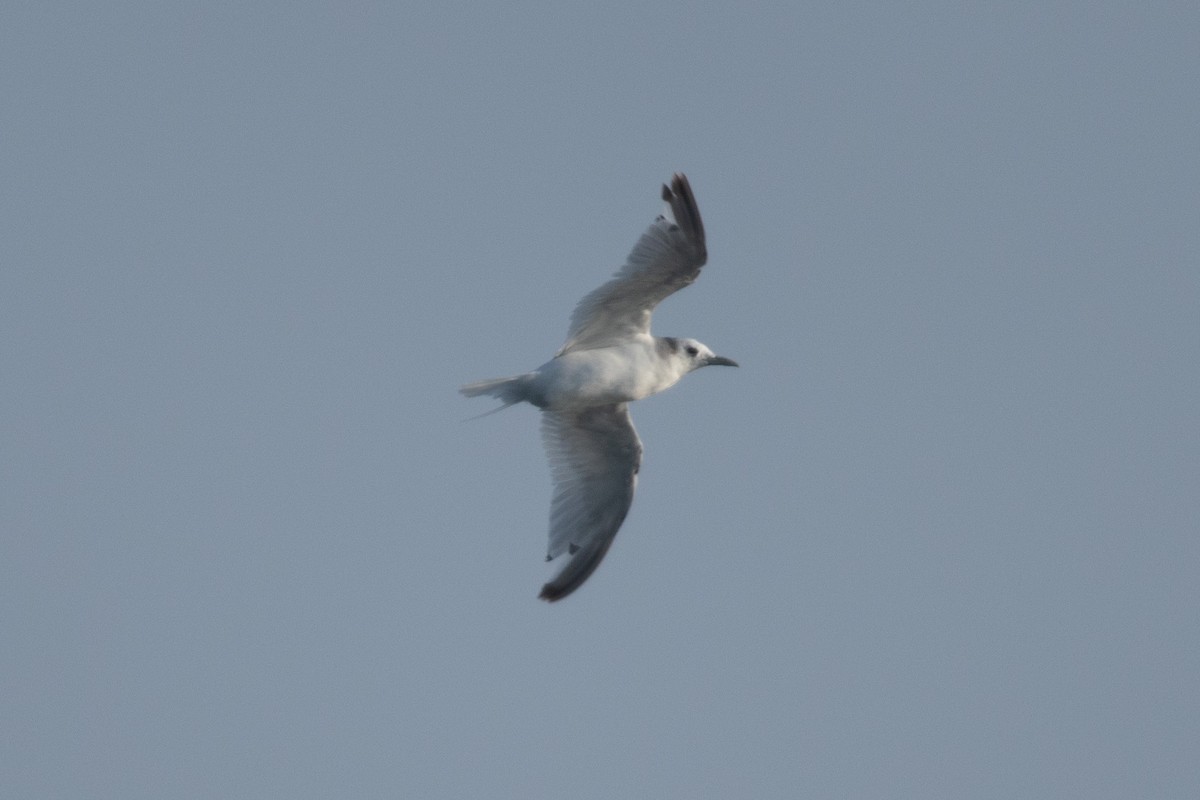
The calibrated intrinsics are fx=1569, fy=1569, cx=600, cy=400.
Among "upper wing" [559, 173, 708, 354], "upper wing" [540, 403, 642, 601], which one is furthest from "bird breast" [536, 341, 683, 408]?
"upper wing" [540, 403, 642, 601]

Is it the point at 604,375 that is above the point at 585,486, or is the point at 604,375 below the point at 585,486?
above

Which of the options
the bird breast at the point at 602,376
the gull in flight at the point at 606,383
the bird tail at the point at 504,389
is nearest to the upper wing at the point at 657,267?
the gull in flight at the point at 606,383

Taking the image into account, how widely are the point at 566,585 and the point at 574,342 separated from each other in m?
2.35

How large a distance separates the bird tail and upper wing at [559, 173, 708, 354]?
2.19ft

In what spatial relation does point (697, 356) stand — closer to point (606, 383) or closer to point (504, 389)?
point (606, 383)

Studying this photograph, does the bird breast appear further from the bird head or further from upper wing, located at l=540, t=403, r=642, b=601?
upper wing, located at l=540, t=403, r=642, b=601

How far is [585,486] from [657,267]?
2576 millimetres

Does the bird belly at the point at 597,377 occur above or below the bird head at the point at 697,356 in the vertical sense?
below

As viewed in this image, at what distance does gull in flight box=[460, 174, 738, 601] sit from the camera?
12750mm

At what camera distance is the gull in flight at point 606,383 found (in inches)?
502

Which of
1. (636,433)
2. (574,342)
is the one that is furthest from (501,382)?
(636,433)

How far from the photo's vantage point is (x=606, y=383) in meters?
13.1

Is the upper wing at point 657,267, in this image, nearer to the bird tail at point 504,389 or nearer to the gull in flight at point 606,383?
the gull in flight at point 606,383

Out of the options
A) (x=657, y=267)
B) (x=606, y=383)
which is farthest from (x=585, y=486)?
(x=657, y=267)
